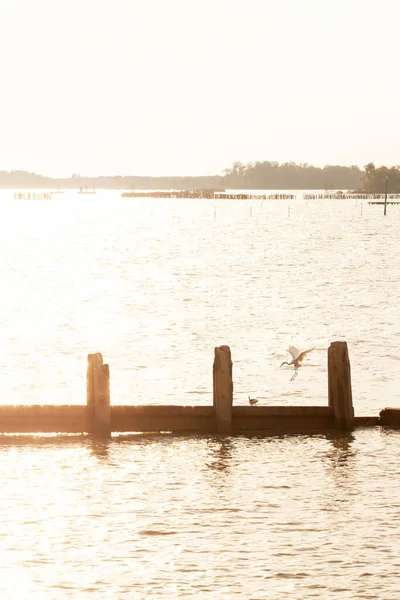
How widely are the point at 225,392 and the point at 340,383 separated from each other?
240 cm

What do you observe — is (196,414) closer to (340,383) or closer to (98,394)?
(98,394)

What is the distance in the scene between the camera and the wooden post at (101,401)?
80.1ft

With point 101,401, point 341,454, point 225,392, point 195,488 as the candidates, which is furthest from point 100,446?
point 341,454

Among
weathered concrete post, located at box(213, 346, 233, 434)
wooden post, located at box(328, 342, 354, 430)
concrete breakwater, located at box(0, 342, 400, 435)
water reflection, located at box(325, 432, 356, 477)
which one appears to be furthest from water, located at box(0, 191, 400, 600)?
weathered concrete post, located at box(213, 346, 233, 434)

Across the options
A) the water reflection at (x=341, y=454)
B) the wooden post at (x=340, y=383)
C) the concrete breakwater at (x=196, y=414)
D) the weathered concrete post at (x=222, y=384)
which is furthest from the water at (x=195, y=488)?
the weathered concrete post at (x=222, y=384)

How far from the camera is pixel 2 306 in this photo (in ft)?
218

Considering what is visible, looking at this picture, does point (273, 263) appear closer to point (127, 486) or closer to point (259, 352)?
point (259, 352)

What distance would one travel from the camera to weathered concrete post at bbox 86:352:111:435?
24438 mm

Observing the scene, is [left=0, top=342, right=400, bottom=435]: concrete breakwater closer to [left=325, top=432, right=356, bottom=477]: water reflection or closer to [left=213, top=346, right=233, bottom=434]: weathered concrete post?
[left=213, top=346, right=233, bottom=434]: weathered concrete post

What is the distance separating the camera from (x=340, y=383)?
25.0 metres

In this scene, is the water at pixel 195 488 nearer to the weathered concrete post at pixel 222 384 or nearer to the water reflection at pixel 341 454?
the water reflection at pixel 341 454

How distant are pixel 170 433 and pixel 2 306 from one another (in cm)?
4180

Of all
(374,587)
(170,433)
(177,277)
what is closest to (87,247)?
(177,277)

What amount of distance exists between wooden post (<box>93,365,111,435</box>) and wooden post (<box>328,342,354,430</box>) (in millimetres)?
4607
